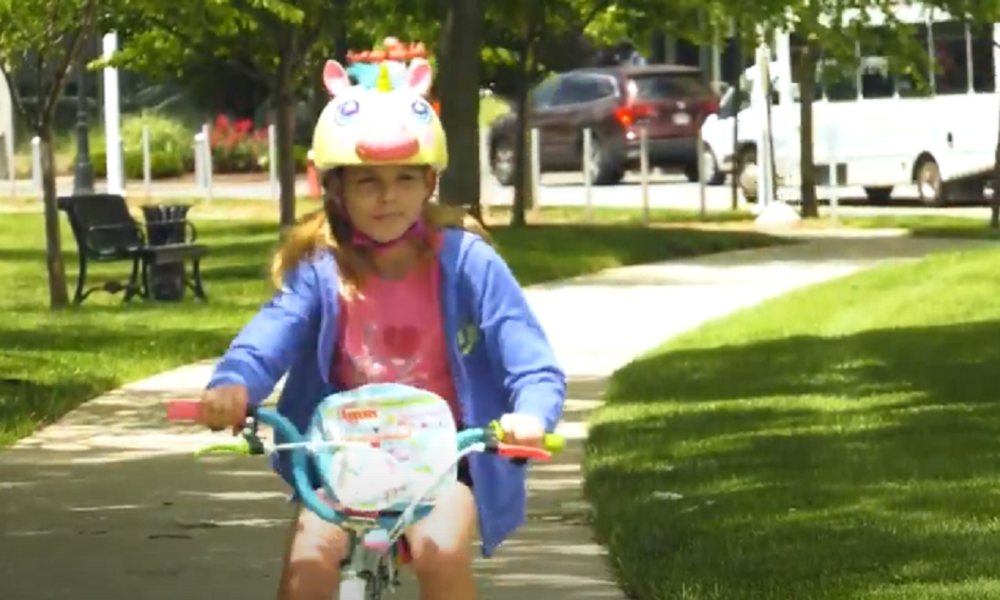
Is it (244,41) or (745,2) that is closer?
(745,2)

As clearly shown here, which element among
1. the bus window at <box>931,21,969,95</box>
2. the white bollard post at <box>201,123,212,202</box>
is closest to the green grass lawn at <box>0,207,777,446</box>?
the white bollard post at <box>201,123,212,202</box>

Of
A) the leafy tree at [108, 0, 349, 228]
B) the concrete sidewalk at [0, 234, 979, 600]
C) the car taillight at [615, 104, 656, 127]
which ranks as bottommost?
the concrete sidewalk at [0, 234, 979, 600]

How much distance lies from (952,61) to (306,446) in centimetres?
2961

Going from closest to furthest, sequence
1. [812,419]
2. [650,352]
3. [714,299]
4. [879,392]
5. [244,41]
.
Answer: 1. [812,419]
2. [879,392]
3. [650,352]
4. [714,299]
5. [244,41]

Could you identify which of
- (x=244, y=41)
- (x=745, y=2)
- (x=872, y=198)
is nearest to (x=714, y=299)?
(x=745, y=2)

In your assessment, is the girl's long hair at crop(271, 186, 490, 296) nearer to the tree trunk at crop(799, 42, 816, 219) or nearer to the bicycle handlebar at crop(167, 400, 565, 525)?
the bicycle handlebar at crop(167, 400, 565, 525)

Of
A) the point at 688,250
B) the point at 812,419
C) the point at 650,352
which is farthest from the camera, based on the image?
the point at 688,250

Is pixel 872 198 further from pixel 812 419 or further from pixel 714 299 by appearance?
pixel 812 419

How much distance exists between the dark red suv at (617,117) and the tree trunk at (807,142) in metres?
7.81

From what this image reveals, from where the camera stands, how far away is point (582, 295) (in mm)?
20219

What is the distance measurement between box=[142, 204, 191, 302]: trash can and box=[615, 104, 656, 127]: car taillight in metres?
17.3

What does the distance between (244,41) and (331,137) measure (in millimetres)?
22307

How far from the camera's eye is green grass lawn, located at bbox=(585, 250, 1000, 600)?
804cm

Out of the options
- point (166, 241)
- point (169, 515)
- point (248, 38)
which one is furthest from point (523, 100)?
point (169, 515)
